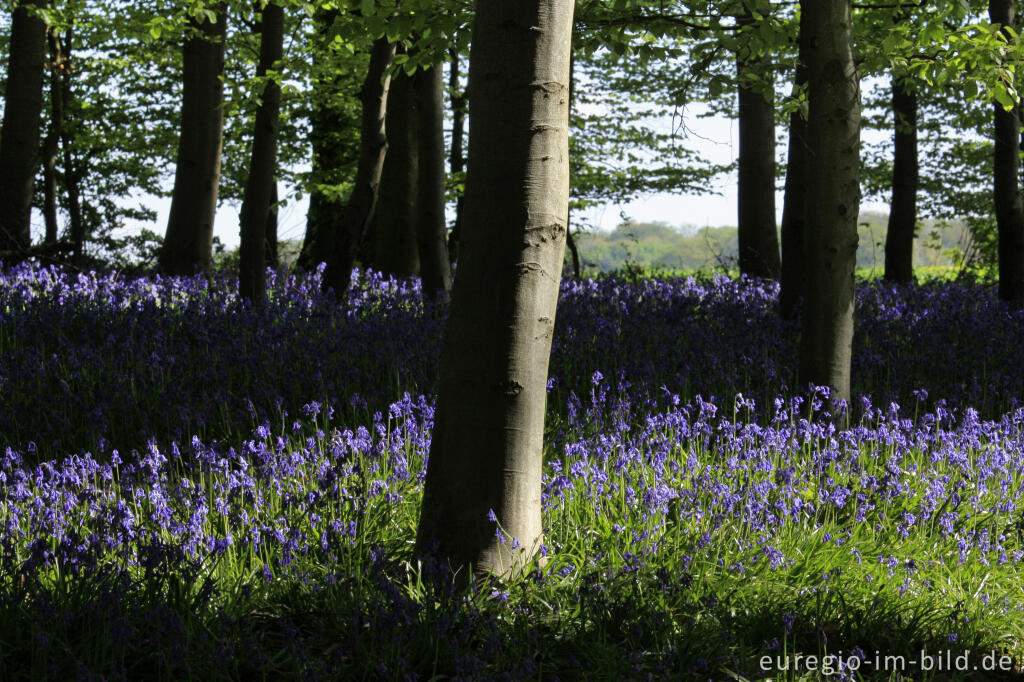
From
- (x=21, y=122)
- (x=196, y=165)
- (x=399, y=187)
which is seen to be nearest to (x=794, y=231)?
(x=399, y=187)

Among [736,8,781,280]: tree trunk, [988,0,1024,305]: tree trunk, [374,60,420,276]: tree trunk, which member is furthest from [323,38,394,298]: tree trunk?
[988,0,1024,305]: tree trunk

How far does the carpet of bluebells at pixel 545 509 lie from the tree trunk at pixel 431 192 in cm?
199

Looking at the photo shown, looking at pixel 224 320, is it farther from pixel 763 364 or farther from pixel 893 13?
pixel 893 13

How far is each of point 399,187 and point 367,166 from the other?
2053mm

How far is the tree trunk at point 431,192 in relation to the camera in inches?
351

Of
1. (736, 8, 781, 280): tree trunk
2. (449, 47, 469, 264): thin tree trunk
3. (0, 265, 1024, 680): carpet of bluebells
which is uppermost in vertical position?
(449, 47, 469, 264): thin tree trunk

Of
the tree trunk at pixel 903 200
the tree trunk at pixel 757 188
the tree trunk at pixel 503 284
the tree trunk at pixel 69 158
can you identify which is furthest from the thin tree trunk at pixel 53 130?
the tree trunk at pixel 503 284

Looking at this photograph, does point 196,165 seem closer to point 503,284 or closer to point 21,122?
point 21,122

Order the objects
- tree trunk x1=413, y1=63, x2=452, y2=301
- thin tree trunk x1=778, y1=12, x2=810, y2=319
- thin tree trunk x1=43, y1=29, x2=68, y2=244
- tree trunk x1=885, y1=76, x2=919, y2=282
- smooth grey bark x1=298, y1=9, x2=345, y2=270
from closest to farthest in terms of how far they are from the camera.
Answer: thin tree trunk x1=778, y1=12, x2=810, y2=319
tree trunk x1=413, y1=63, x2=452, y2=301
tree trunk x1=885, y1=76, x2=919, y2=282
smooth grey bark x1=298, y1=9, x2=345, y2=270
thin tree trunk x1=43, y1=29, x2=68, y2=244

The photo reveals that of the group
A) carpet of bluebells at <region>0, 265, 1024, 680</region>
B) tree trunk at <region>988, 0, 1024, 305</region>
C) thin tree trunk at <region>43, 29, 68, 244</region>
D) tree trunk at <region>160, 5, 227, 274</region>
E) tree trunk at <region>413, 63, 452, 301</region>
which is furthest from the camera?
thin tree trunk at <region>43, 29, 68, 244</region>

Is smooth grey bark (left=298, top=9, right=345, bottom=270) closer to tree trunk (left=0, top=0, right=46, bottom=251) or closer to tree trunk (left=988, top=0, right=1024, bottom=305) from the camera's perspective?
tree trunk (left=0, top=0, right=46, bottom=251)

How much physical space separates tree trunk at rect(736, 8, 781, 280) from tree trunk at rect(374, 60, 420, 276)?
14.2 feet

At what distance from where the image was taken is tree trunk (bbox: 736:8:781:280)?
1155 centimetres

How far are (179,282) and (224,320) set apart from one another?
2237 millimetres
